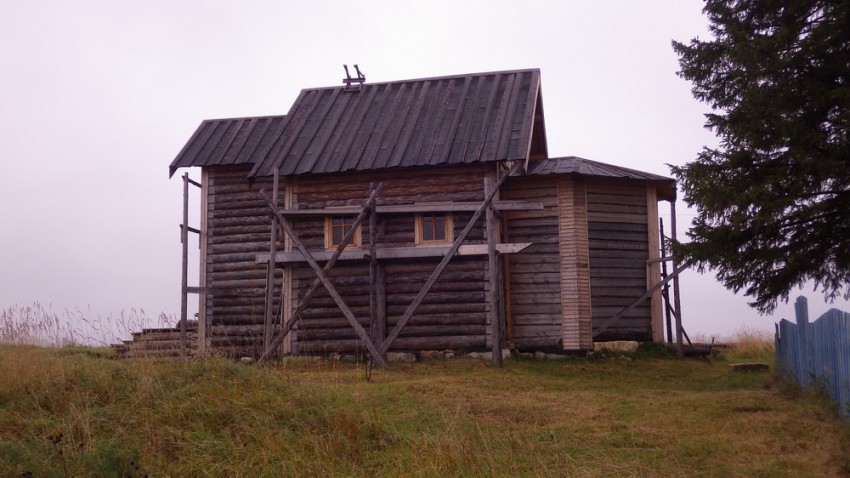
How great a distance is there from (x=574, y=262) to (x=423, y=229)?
363cm

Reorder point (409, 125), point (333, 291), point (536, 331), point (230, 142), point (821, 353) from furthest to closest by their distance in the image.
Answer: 1. point (230, 142)
2. point (409, 125)
3. point (536, 331)
4. point (333, 291)
5. point (821, 353)

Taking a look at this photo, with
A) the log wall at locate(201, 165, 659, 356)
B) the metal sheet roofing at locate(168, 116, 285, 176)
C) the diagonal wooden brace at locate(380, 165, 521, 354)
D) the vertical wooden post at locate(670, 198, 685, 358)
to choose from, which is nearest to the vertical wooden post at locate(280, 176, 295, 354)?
the log wall at locate(201, 165, 659, 356)

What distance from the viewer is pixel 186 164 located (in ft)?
67.1

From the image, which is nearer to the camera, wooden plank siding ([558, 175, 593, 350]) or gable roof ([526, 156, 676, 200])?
wooden plank siding ([558, 175, 593, 350])

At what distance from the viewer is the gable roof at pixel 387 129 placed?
1762cm

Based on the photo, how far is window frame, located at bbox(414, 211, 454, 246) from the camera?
57.2ft

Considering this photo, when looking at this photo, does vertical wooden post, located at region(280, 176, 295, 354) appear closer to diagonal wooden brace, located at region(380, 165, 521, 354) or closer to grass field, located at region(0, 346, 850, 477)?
diagonal wooden brace, located at region(380, 165, 521, 354)

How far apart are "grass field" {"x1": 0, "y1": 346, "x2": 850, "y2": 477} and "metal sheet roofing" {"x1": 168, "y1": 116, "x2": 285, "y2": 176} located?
30.0 feet

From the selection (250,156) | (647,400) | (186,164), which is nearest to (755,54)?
(647,400)

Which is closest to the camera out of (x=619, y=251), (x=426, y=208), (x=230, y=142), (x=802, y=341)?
(x=802, y=341)

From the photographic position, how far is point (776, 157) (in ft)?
36.3

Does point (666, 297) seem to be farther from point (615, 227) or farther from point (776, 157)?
point (776, 157)

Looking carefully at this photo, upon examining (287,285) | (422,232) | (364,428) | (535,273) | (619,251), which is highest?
(422,232)

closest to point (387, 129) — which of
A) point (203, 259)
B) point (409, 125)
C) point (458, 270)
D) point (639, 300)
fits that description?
point (409, 125)
